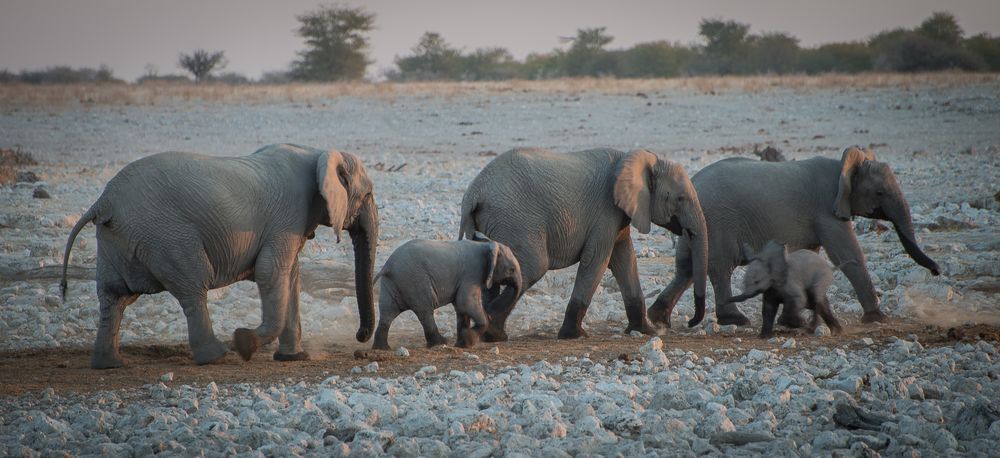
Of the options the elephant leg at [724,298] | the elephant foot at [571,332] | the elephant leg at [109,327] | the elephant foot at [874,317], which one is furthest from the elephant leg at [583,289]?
the elephant leg at [109,327]

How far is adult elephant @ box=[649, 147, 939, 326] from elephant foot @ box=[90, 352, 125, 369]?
449cm

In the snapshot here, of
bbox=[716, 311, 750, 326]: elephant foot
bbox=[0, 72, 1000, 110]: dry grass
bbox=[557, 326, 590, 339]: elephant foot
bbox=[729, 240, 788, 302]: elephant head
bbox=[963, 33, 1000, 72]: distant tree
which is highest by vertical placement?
bbox=[963, 33, 1000, 72]: distant tree

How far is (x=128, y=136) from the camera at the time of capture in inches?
966

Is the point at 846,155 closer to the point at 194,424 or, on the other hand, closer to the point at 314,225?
the point at 314,225

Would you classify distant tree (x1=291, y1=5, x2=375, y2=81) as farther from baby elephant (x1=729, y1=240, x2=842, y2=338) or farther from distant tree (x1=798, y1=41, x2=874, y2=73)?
baby elephant (x1=729, y1=240, x2=842, y2=338)

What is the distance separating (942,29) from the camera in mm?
50750

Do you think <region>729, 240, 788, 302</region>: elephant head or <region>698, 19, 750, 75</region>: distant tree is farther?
<region>698, 19, 750, 75</region>: distant tree

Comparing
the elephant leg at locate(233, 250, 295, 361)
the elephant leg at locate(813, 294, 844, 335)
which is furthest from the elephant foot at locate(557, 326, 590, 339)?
the elephant leg at locate(233, 250, 295, 361)

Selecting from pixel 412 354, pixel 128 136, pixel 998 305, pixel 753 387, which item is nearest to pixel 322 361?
pixel 412 354

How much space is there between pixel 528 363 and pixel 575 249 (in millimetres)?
2069

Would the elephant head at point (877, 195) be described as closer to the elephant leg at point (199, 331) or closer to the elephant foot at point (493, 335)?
the elephant foot at point (493, 335)

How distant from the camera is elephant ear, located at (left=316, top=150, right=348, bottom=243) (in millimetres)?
8219

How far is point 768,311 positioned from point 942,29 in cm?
4562

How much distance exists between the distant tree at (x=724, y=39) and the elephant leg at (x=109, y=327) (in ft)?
147
